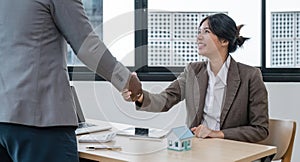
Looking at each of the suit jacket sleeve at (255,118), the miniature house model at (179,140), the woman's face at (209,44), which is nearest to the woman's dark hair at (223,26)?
the woman's face at (209,44)

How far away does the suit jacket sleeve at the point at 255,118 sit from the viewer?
2.07 meters

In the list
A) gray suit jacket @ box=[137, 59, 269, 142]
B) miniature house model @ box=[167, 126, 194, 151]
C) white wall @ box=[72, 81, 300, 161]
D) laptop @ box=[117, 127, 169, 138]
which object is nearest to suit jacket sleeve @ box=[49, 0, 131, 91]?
miniature house model @ box=[167, 126, 194, 151]

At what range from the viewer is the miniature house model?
65.1 inches

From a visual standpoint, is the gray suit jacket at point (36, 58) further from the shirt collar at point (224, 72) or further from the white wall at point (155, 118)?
the white wall at point (155, 118)

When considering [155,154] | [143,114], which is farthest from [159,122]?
[155,154]

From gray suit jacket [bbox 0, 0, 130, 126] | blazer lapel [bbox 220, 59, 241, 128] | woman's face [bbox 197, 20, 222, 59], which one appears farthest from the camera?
woman's face [bbox 197, 20, 222, 59]

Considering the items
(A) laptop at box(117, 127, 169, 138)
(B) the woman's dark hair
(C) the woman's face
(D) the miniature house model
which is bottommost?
(A) laptop at box(117, 127, 169, 138)

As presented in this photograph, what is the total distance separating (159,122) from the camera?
3.30 m

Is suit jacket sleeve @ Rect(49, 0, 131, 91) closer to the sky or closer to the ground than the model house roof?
closer to the sky

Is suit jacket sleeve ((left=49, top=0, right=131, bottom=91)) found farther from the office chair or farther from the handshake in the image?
the office chair

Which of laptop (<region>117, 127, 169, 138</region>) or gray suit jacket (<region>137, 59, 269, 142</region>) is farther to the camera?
gray suit jacket (<region>137, 59, 269, 142</region>)

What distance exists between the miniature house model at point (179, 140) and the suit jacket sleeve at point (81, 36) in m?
0.33

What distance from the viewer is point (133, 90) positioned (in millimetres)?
1937

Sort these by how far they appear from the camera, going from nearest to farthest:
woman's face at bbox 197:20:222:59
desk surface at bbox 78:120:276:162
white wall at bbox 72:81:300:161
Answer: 1. desk surface at bbox 78:120:276:162
2. woman's face at bbox 197:20:222:59
3. white wall at bbox 72:81:300:161
